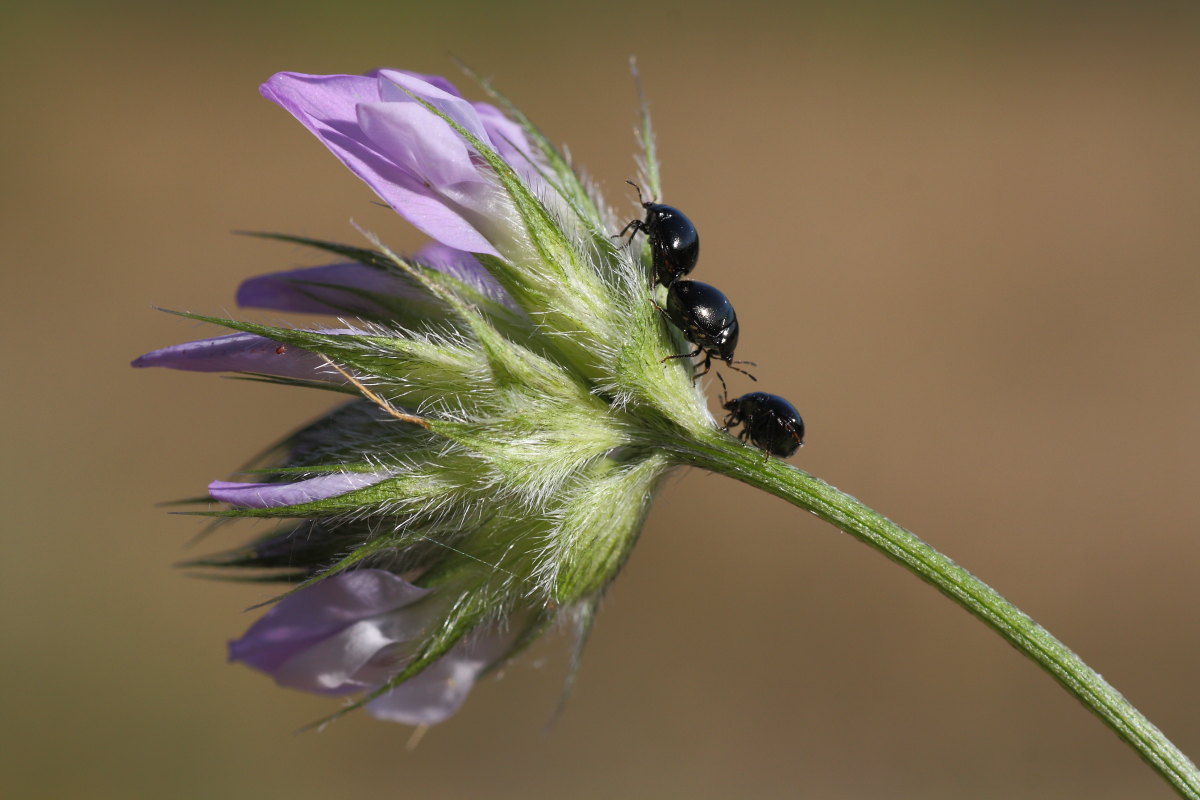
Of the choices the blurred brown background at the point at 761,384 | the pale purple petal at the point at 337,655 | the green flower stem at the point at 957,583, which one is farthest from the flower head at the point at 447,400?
the blurred brown background at the point at 761,384

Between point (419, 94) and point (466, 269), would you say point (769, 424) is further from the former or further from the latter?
point (419, 94)

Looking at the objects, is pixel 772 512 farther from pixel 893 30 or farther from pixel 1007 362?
pixel 893 30

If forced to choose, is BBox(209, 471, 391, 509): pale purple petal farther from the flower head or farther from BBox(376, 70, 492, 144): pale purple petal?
BBox(376, 70, 492, 144): pale purple petal

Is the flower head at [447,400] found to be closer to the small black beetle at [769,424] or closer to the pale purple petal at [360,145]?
the pale purple petal at [360,145]

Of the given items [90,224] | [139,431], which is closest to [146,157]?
[90,224]

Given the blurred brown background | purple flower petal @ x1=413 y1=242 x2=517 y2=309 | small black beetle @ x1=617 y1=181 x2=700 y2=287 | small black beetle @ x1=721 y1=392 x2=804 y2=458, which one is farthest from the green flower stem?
the blurred brown background

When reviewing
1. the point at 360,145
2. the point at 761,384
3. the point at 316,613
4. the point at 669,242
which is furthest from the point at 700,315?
the point at 761,384

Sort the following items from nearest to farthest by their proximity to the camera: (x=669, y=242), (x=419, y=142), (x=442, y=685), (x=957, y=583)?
(x=957, y=583) → (x=419, y=142) → (x=669, y=242) → (x=442, y=685)
